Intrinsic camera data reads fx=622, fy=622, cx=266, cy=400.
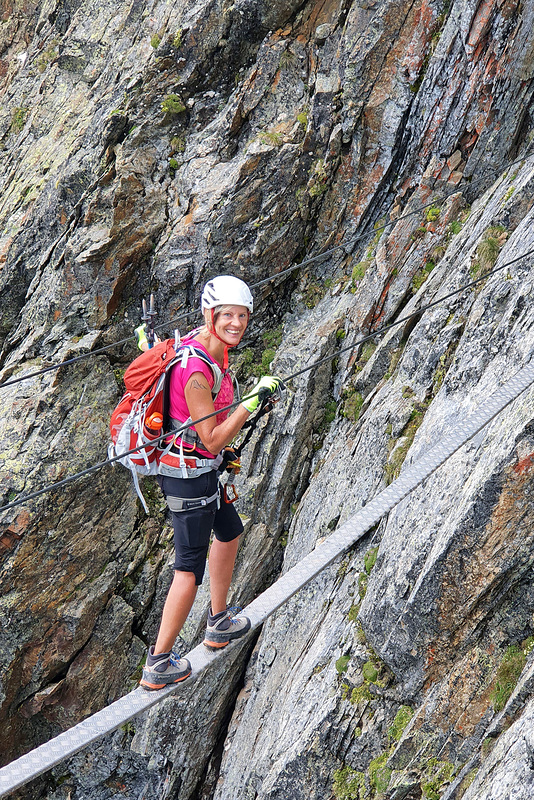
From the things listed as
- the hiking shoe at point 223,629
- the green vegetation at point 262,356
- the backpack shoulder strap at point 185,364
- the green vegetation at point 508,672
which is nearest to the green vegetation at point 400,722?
the green vegetation at point 508,672

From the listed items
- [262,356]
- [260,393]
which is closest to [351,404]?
[262,356]

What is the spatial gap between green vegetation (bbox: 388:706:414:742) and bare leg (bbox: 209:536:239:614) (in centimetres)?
188

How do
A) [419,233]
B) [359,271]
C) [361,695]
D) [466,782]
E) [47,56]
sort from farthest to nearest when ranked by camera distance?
[47,56], [359,271], [419,233], [361,695], [466,782]

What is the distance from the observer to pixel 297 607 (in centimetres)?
802

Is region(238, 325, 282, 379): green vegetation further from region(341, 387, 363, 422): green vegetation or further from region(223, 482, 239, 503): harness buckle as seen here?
region(223, 482, 239, 503): harness buckle

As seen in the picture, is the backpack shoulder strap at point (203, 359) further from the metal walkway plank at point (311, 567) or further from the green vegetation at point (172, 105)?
the green vegetation at point (172, 105)

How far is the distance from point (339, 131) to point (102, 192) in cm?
413

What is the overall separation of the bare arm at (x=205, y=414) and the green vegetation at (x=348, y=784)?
3500 millimetres

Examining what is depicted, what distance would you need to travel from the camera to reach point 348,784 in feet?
19.4

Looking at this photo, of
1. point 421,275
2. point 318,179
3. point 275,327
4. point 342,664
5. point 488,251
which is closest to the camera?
point 342,664

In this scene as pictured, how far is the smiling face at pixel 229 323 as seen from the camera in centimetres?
504

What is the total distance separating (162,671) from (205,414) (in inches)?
92.5

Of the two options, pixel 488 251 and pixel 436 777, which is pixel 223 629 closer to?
pixel 436 777

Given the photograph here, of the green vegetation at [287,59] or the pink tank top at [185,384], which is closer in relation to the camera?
the pink tank top at [185,384]
